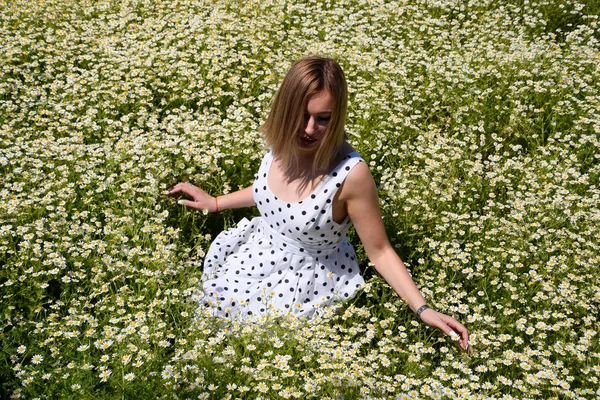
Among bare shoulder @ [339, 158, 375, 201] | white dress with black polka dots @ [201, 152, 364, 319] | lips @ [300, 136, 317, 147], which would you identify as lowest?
white dress with black polka dots @ [201, 152, 364, 319]

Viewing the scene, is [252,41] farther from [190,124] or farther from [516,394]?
[516,394]

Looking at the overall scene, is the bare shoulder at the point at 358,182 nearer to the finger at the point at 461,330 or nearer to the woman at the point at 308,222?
the woman at the point at 308,222

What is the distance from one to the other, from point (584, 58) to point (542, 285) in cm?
394

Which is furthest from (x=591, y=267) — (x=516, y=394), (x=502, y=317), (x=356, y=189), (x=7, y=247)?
(x=7, y=247)

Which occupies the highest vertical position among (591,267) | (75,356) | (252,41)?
(252,41)

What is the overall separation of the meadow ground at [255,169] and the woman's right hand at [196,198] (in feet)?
0.65

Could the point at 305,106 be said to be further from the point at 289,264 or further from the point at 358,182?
the point at 289,264

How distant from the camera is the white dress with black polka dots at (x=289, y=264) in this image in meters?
3.83

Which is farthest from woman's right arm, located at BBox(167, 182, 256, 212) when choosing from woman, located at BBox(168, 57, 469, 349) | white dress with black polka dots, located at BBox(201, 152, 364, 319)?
white dress with black polka dots, located at BBox(201, 152, 364, 319)

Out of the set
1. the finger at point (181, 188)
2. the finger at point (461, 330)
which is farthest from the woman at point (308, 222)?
the finger at point (181, 188)

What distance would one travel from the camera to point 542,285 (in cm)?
421

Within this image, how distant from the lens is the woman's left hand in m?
3.53

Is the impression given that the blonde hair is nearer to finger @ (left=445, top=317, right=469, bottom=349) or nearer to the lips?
the lips

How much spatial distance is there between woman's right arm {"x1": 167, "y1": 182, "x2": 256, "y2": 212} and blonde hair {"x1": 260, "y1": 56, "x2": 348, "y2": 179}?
25.9 inches
